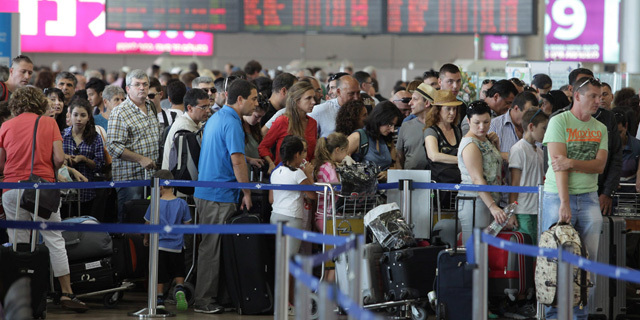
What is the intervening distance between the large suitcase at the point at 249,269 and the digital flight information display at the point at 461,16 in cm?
869

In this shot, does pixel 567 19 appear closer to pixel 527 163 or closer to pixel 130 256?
pixel 527 163

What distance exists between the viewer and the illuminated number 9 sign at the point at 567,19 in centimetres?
2148

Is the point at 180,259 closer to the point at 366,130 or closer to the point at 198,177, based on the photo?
the point at 198,177

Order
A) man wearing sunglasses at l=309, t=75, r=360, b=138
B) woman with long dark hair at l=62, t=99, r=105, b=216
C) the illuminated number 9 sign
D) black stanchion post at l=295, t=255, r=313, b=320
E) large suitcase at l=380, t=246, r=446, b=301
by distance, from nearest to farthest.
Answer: black stanchion post at l=295, t=255, r=313, b=320
large suitcase at l=380, t=246, r=446, b=301
woman with long dark hair at l=62, t=99, r=105, b=216
man wearing sunglasses at l=309, t=75, r=360, b=138
the illuminated number 9 sign

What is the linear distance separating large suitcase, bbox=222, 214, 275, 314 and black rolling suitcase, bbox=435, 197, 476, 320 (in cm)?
132

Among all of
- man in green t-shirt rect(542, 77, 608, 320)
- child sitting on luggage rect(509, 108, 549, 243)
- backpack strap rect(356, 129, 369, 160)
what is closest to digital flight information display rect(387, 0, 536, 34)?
backpack strap rect(356, 129, 369, 160)

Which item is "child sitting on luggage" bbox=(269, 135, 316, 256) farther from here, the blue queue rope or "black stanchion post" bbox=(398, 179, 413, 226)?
the blue queue rope

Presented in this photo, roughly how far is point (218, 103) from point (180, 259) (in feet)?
7.52

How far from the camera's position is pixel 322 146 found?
7273 mm

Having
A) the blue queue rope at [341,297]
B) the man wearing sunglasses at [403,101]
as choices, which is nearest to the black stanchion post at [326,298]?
the blue queue rope at [341,297]

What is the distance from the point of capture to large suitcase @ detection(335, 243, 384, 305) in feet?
22.0

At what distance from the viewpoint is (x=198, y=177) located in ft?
24.5

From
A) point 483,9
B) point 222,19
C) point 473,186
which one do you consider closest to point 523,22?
point 483,9

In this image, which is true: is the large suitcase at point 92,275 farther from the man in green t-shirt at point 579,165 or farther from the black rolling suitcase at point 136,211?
the man in green t-shirt at point 579,165
